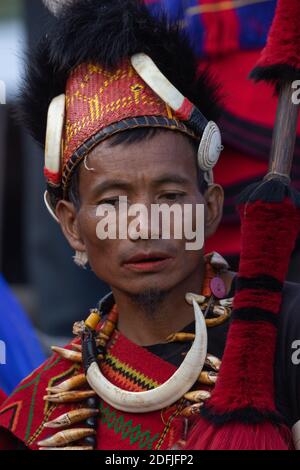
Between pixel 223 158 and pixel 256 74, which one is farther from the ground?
pixel 256 74

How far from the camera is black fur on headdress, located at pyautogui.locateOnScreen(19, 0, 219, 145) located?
9.62 ft

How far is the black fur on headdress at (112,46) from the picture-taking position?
2934 millimetres

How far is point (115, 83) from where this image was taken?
2.93 metres

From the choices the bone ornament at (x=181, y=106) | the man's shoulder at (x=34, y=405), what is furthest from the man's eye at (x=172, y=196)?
the man's shoulder at (x=34, y=405)

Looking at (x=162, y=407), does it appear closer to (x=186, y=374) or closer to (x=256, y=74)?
(x=186, y=374)

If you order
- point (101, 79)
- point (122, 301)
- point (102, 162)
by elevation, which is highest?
point (101, 79)

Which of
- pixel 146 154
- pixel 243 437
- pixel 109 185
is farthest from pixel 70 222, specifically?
pixel 243 437

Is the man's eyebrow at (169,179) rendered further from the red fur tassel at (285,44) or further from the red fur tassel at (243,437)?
the red fur tassel at (243,437)

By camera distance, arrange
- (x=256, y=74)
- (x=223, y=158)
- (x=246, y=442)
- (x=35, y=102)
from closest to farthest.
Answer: (x=246, y=442) < (x=256, y=74) < (x=35, y=102) < (x=223, y=158)

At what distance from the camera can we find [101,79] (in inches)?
116

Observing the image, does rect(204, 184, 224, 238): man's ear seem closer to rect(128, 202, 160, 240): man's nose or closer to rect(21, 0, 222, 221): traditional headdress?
rect(21, 0, 222, 221): traditional headdress

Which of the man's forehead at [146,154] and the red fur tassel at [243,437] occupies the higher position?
the man's forehead at [146,154]
